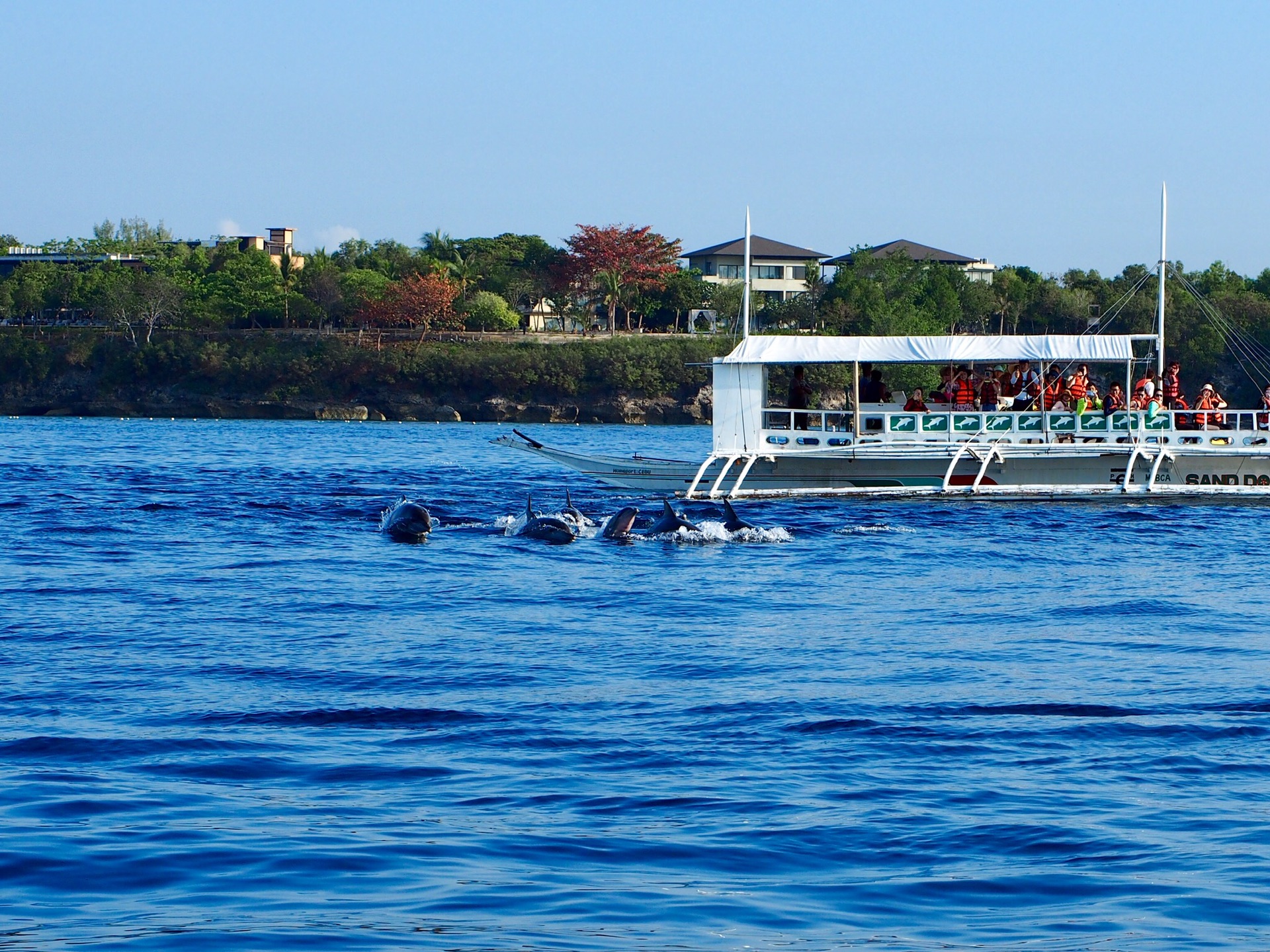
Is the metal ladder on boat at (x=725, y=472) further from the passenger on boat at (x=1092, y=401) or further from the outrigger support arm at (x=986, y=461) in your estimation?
the passenger on boat at (x=1092, y=401)

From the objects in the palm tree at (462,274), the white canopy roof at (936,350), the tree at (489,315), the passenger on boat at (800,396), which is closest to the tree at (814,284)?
the tree at (489,315)

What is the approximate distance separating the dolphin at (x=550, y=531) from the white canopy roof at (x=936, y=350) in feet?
28.3

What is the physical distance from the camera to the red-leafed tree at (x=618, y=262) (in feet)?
402

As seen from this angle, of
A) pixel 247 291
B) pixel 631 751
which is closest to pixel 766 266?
pixel 247 291

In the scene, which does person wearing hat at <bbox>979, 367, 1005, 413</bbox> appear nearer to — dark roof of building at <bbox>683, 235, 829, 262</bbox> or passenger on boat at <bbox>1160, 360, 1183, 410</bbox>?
passenger on boat at <bbox>1160, 360, 1183, 410</bbox>

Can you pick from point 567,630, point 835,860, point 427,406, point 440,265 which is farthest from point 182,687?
point 440,265

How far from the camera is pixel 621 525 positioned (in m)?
27.2

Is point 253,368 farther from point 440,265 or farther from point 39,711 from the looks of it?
point 39,711

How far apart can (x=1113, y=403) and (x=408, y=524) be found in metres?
16.9

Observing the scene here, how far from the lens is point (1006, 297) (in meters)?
119

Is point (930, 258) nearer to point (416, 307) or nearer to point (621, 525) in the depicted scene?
point (416, 307)

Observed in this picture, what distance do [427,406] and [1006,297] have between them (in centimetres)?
4505

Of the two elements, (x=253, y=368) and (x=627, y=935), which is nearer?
(x=627, y=935)

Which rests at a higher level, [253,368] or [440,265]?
[440,265]
